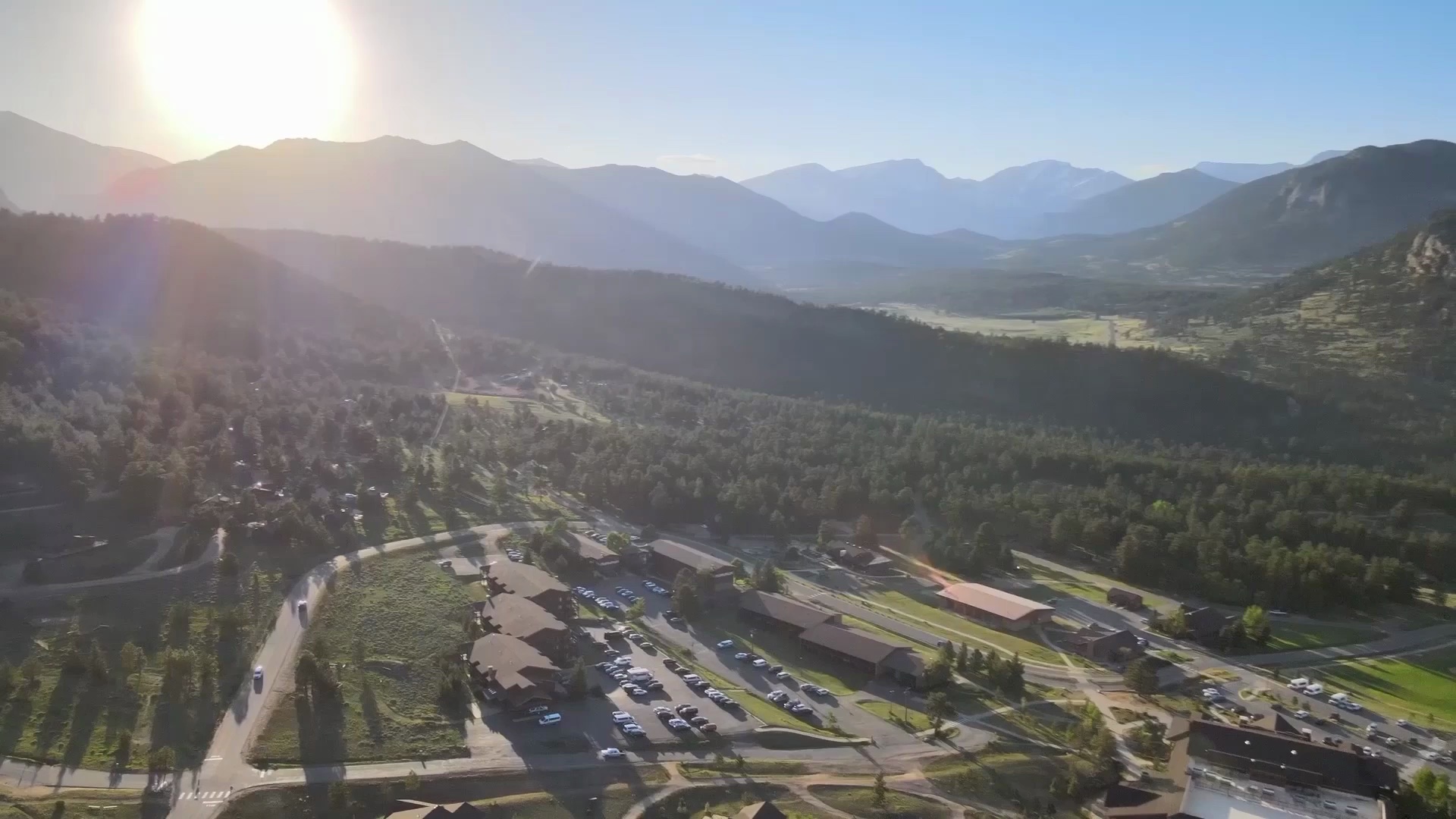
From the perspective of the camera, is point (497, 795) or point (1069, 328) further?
point (1069, 328)

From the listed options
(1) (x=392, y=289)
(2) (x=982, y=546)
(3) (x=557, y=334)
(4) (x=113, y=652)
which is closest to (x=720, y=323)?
(3) (x=557, y=334)

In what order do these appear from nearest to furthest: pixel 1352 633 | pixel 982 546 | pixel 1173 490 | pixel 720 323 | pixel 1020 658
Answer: pixel 1020 658
pixel 1352 633
pixel 982 546
pixel 1173 490
pixel 720 323

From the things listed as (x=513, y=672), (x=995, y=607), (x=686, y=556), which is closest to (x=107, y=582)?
(x=513, y=672)

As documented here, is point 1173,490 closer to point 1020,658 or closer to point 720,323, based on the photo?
point 1020,658

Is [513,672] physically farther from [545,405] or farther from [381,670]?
[545,405]

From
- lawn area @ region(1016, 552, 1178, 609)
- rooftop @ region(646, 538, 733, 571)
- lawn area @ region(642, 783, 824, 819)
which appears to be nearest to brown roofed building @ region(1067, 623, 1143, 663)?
lawn area @ region(1016, 552, 1178, 609)
